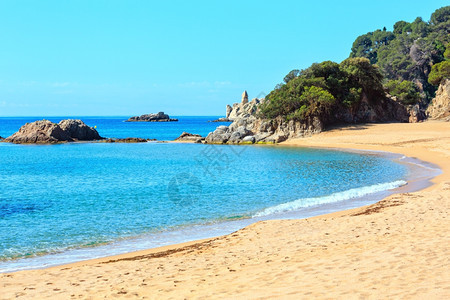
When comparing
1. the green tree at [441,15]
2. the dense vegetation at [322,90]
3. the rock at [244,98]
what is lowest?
the dense vegetation at [322,90]

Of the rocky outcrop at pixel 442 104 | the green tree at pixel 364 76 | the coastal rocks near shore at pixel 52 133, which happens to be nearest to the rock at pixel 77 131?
the coastal rocks near shore at pixel 52 133

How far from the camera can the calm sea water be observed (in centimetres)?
1373

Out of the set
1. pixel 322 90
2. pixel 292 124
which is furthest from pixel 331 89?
pixel 292 124

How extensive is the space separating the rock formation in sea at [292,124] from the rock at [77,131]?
21.0 meters

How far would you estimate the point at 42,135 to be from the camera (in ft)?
204

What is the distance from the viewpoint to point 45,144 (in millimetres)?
59969

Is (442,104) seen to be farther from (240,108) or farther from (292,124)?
(240,108)

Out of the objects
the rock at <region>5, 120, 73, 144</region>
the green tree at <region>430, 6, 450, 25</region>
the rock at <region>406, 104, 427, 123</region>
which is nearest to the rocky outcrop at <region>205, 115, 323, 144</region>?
the rock at <region>5, 120, 73, 144</region>

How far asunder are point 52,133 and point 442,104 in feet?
208

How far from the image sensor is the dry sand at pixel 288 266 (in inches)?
264

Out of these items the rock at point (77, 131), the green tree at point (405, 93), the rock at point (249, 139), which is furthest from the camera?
the green tree at point (405, 93)

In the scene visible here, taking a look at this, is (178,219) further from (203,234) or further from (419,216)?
(419,216)

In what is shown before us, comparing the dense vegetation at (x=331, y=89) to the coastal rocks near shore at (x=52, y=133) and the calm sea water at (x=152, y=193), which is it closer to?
the calm sea water at (x=152, y=193)

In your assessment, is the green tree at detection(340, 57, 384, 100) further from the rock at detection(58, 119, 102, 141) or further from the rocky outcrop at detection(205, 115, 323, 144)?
the rock at detection(58, 119, 102, 141)
